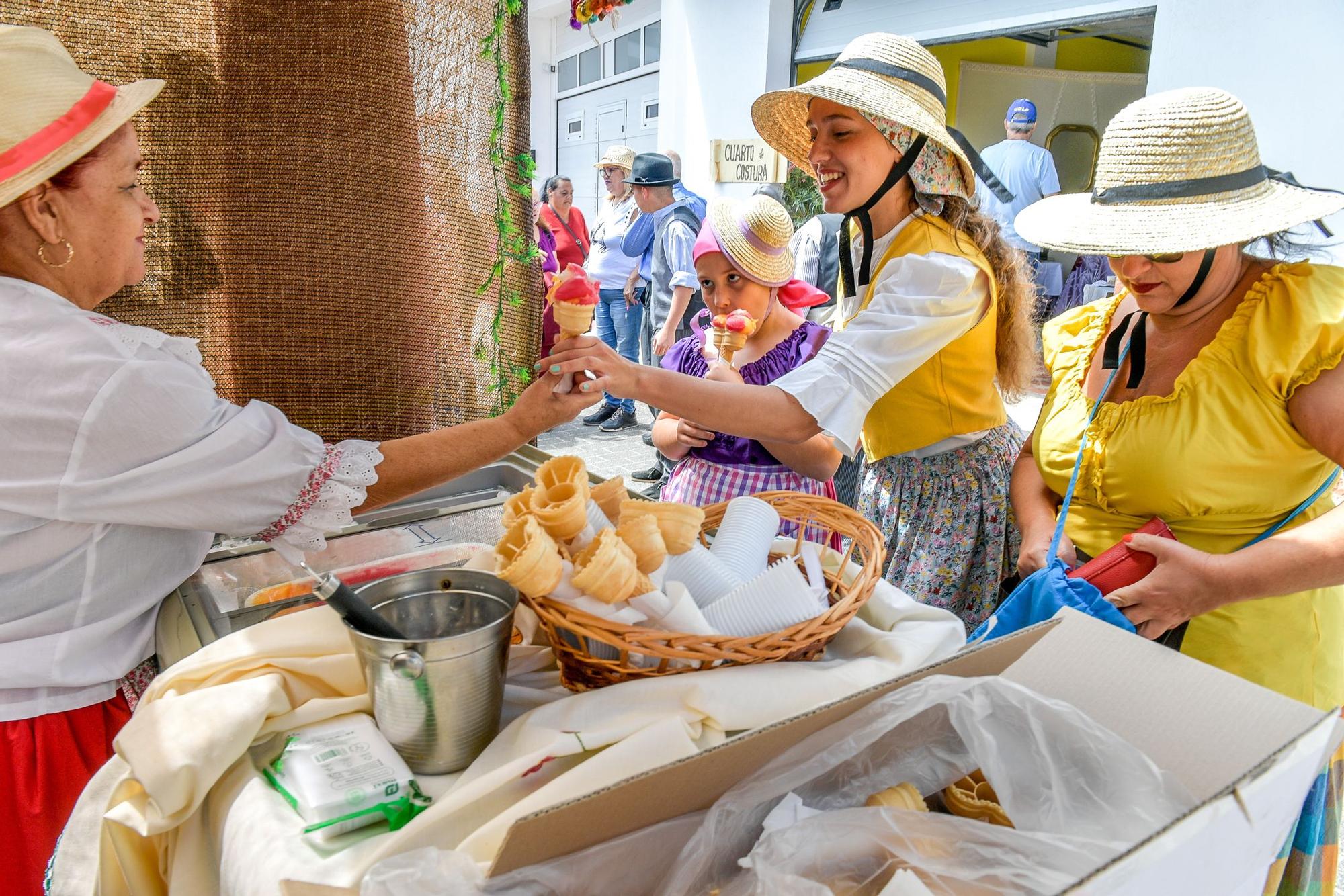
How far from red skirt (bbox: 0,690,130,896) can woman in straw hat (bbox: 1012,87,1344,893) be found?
1.75 metres

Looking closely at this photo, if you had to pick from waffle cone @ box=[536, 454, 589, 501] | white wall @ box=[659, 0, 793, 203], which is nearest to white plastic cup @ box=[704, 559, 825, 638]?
waffle cone @ box=[536, 454, 589, 501]

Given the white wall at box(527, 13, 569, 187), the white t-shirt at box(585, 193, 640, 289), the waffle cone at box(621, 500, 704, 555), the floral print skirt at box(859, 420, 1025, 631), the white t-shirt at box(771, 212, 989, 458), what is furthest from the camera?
the white wall at box(527, 13, 569, 187)

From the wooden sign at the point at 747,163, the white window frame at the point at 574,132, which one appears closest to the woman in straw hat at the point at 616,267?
the wooden sign at the point at 747,163

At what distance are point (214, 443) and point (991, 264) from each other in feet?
A: 5.75

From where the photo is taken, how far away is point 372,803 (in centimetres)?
92

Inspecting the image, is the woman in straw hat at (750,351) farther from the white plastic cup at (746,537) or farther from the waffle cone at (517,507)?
the waffle cone at (517,507)

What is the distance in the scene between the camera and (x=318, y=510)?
1460mm

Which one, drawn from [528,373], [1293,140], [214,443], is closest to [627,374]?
[528,373]

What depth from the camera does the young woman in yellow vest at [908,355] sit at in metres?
1.94

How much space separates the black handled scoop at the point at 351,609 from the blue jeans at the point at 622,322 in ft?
22.6

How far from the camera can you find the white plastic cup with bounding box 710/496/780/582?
Result: 128cm

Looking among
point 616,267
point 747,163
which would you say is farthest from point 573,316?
point 747,163

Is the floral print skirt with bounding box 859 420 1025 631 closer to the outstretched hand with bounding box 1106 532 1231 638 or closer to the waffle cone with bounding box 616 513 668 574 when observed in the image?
the outstretched hand with bounding box 1106 532 1231 638

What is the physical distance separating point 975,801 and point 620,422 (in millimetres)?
6973
